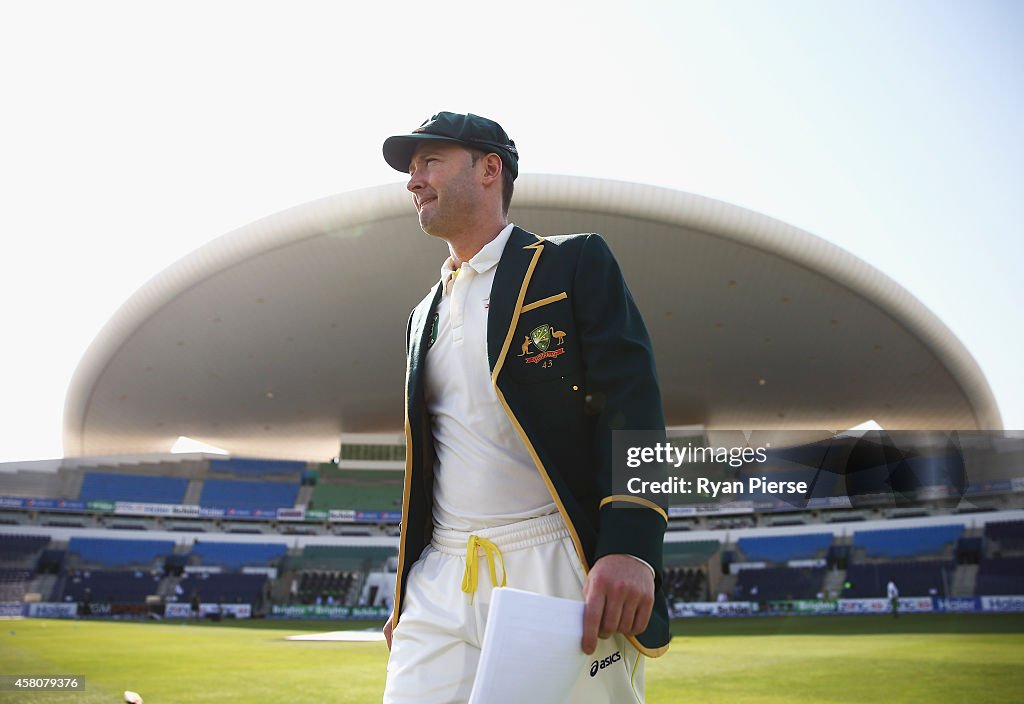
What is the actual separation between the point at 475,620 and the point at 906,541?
33828mm

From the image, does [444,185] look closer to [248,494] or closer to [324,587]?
[324,587]

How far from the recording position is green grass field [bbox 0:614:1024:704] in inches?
296

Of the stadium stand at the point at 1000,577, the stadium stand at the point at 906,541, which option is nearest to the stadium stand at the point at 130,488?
the stadium stand at the point at 906,541

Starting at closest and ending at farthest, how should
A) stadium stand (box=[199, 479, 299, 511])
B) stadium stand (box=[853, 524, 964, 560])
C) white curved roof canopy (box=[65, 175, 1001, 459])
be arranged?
white curved roof canopy (box=[65, 175, 1001, 459]), stadium stand (box=[853, 524, 964, 560]), stadium stand (box=[199, 479, 299, 511])

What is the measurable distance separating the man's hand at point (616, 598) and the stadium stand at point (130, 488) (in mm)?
41386

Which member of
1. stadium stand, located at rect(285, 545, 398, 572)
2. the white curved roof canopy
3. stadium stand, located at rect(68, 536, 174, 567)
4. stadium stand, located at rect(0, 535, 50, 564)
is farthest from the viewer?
stadium stand, located at rect(285, 545, 398, 572)

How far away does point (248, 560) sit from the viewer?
119 ft

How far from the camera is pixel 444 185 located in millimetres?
2197

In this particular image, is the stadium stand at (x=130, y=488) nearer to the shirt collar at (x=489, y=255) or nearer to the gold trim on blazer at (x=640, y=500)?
the shirt collar at (x=489, y=255)

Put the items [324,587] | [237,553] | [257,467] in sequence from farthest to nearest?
[257,467]
[237,553]
[324,587]

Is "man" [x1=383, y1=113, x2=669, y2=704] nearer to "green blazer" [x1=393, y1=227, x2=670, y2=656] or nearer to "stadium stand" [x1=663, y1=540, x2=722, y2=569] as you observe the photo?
"green blazer" [x1=393, y1=227, x2=670, y2=656]

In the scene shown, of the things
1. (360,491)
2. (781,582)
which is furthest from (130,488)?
(781,582)

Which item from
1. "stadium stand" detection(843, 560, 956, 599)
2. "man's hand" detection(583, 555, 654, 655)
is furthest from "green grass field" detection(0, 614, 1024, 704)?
"stadium stand" detection(843, 560, 956, 599)

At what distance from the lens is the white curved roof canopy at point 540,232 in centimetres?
2005
